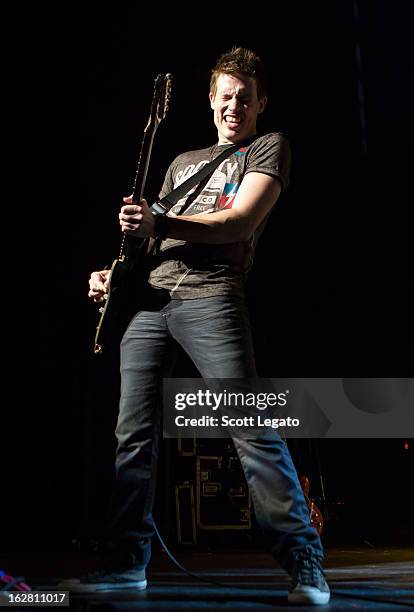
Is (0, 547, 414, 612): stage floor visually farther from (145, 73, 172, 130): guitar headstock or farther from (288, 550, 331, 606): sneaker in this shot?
(145, 73, 172, 130): guitar headstock

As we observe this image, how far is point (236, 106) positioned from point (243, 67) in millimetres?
130

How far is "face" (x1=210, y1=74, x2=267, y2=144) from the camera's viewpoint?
2135mm

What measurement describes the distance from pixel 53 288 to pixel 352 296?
213 cm

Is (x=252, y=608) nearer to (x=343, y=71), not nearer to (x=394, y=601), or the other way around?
(x=394, y=601)

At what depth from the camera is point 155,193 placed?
425cm

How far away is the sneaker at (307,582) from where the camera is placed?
1674 millimetres

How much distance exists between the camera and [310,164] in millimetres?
4609

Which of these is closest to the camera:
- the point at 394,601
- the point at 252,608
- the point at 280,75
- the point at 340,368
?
the point at 252,608

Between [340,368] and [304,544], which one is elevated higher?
[304,544]

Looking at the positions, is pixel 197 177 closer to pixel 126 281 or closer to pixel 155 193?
pixel 126 281

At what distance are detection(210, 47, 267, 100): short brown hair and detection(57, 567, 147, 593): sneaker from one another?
1.50m

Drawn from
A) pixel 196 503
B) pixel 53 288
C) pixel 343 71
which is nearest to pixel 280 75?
pixel 343 71

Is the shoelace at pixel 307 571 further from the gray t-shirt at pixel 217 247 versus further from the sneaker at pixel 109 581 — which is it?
the gray t-shirt at pixel 217 247

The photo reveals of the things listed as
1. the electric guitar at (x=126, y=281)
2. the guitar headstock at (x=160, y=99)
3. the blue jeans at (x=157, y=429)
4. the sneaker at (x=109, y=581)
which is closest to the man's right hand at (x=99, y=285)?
the electric guitar at (x=126, y=281)
